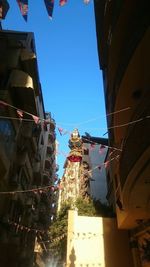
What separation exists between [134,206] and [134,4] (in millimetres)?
8526

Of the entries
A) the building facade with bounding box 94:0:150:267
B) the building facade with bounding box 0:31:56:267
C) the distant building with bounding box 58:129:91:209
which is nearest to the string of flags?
the building facade with bounding box 94:0:150:267

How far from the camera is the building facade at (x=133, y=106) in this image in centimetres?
938

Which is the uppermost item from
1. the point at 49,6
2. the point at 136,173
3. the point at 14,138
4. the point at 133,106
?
the point at 14,138

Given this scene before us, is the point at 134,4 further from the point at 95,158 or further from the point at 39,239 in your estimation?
the point at 39,239

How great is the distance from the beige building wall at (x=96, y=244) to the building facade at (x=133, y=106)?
0.98m

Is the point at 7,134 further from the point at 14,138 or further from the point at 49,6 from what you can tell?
the point at 49,6

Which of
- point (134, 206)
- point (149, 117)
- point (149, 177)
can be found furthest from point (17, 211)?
point (149, 117)

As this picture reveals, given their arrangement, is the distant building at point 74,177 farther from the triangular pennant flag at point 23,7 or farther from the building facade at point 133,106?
the triangular pennant flag at point 23,7

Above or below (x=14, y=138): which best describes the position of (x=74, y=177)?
above

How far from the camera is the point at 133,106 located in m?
12.4

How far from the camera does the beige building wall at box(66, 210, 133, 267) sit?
14406 millimetres

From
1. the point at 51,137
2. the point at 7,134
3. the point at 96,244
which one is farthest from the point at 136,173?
the point at 51,137

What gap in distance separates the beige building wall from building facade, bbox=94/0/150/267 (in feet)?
3.23

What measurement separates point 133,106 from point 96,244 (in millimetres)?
8266
